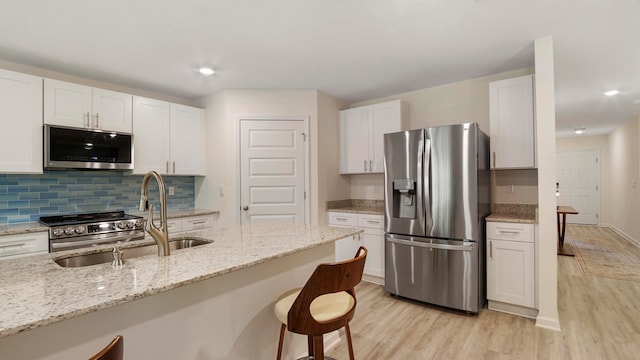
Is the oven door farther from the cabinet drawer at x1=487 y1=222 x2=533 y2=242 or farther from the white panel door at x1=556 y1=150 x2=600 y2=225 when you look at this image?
the white panel door at x1=556 y1=150 x2=600 y2=225

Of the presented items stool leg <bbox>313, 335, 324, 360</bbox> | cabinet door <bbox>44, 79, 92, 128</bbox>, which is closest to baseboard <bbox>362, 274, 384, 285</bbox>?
stool leg <bbox>313, 335, 324, 360</bbox>

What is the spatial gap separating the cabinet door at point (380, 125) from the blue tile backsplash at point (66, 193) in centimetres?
269

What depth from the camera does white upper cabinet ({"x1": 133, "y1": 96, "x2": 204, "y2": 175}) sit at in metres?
3.39

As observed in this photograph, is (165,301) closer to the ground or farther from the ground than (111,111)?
closer to the ground

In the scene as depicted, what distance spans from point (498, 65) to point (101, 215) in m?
4.35

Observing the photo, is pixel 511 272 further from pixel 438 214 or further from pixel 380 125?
pixel 380 125

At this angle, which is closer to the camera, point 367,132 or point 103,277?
point 103,277

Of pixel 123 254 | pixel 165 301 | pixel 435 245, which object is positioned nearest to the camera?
pixel 165 301

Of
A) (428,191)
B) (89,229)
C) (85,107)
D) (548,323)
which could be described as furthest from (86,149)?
(548,323)

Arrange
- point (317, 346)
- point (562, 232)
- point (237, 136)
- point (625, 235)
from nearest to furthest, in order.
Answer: point (317, 346)
point (237, 136)
point (562, 232)
point (625, 235)

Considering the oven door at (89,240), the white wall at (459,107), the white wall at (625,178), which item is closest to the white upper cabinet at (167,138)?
the oven door at (89,240)

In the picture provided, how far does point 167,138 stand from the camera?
362 centimetres

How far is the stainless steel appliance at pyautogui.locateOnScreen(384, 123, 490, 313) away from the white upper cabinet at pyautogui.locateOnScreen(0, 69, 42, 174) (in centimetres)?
335

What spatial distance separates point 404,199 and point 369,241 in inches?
30.8
